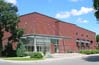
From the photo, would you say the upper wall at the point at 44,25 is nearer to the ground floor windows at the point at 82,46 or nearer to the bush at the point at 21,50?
the ground floor windows at the point at 82,46

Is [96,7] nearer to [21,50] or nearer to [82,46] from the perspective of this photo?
[21,50]

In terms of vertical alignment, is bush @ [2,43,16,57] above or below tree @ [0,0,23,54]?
below

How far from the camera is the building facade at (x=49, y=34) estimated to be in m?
57.8

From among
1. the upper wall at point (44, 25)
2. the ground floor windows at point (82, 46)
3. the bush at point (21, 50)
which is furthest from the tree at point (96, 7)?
the ground floor windows at point (82, 46)

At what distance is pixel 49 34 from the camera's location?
223 feet

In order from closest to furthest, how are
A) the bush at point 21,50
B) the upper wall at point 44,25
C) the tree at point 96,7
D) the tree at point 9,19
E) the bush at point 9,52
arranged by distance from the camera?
1. the tree at point 96,7
2. the tree at point 9,19
3. the bush at point 21,50
4. the bush at point 9,52
5. the upper wall at point 44,25

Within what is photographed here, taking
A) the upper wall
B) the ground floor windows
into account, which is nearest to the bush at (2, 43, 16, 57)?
the upper wall

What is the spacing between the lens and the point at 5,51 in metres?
55.6

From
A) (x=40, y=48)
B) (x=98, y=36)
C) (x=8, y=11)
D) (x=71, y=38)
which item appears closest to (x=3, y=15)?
(x=8, y=11)

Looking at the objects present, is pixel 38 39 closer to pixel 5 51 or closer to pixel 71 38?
pixel 5 51

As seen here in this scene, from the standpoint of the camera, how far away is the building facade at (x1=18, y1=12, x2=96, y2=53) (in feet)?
190

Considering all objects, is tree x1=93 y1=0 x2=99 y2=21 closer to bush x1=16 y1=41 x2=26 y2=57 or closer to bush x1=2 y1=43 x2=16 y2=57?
bush x1=16 y1=41 x2=26 y2=57

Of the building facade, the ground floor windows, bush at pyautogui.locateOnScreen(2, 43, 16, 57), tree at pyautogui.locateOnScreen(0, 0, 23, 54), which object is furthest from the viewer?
the ground floor windows

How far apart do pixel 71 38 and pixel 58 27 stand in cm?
728
